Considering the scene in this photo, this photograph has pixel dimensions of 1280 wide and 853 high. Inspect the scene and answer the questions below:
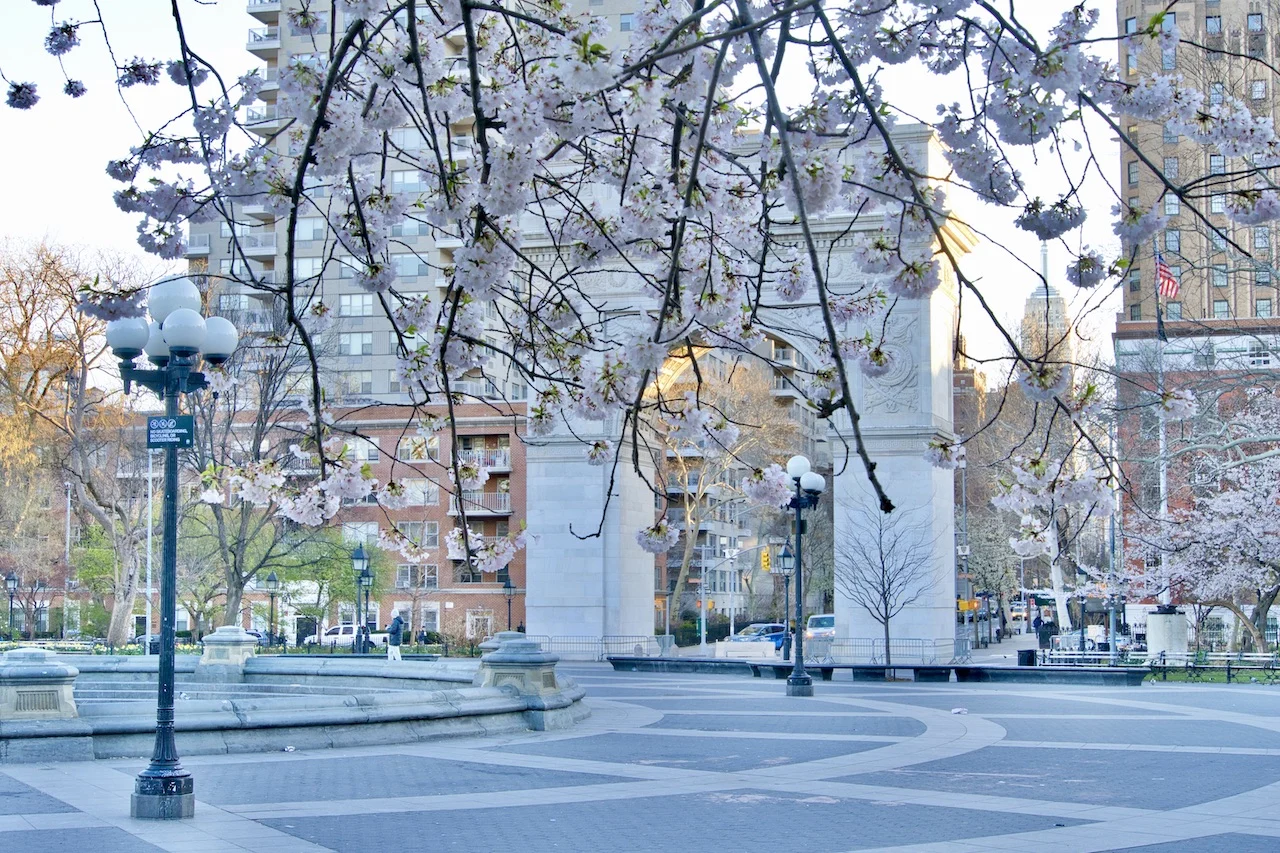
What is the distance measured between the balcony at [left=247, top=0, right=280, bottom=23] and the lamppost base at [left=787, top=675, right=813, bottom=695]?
2346 inches

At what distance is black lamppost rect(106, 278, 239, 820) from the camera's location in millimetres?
11297

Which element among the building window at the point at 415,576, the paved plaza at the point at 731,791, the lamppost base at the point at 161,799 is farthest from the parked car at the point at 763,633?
the lamppost base at the point at 161,799

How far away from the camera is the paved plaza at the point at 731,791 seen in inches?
416

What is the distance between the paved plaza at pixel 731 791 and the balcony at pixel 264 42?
61470 mm

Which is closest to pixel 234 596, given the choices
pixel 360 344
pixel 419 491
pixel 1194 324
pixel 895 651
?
pixel 895 651

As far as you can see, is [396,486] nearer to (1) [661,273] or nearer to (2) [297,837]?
(1) [661,273]

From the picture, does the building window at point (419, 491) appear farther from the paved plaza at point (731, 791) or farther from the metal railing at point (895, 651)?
the paved plaza at point (731, 791)

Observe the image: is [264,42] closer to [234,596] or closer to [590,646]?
[234,596]

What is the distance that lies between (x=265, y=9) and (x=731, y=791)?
71062mm

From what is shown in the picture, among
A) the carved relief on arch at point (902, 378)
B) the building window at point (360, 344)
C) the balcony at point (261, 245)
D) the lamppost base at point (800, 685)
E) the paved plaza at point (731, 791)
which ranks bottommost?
the lamppost base at point (800, 685)

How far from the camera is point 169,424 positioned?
1219cm

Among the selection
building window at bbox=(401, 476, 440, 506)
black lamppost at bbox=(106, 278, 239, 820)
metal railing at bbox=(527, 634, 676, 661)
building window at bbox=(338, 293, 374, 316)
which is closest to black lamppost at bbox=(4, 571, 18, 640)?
building window at bbox=(401, 476, 440, 506)

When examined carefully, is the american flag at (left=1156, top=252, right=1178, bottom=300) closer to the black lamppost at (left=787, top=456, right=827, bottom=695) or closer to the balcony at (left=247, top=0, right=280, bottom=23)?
the black lamppost at (left=787, top=456, right=827, bottom=695)

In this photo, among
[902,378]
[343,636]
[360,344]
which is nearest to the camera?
[902,378]
